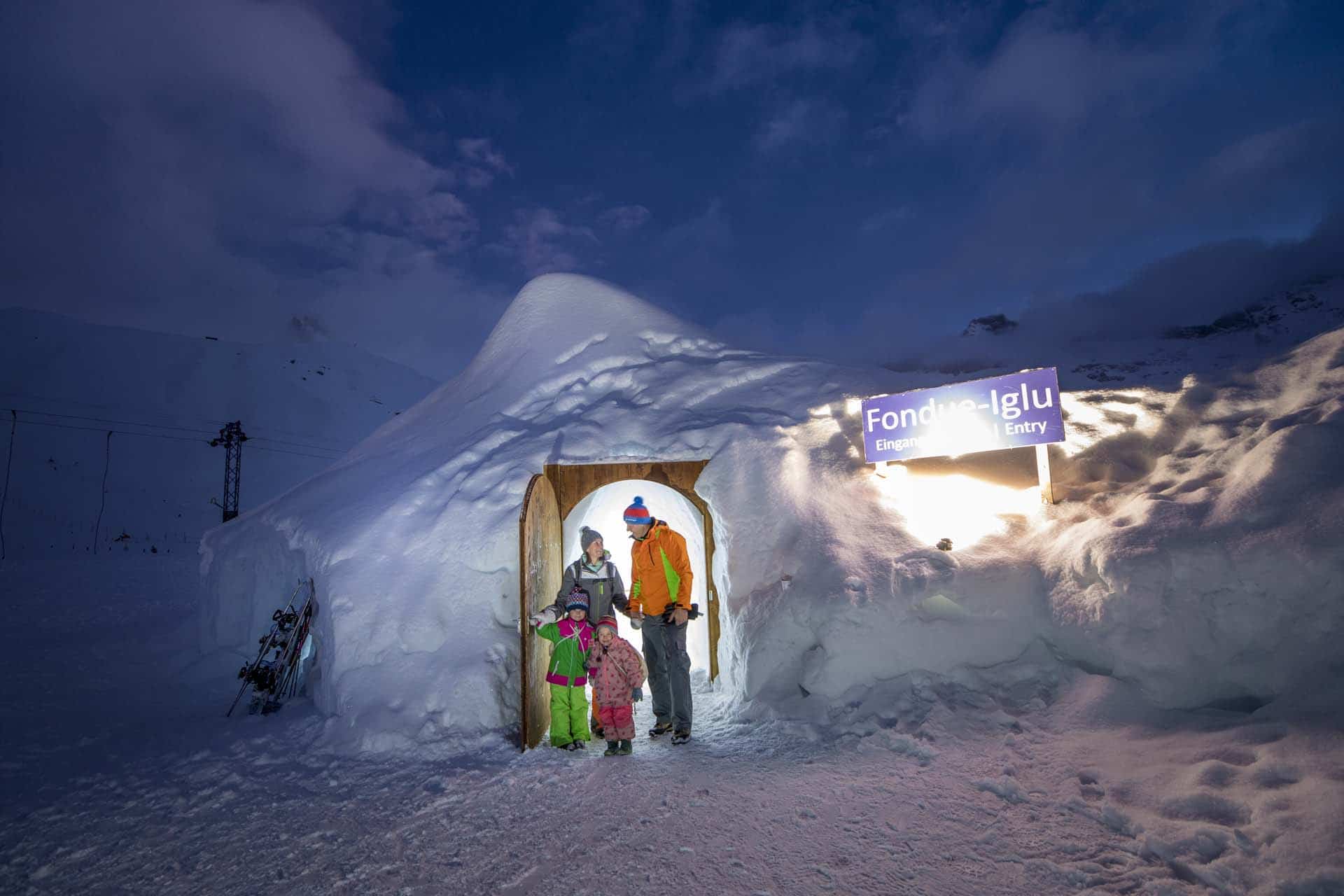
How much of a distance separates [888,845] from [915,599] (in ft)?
7.81

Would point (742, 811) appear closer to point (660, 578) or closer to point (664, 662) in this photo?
point (664, 662)

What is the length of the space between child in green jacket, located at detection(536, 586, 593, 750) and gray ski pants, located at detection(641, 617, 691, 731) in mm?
570

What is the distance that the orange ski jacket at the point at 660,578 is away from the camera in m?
5.34

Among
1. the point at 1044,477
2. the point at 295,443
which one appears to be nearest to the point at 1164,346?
the point at 1044,477

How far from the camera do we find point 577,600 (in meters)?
5.18

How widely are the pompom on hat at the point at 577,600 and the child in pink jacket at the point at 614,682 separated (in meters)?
0.23

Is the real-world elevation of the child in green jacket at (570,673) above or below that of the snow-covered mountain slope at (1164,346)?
below

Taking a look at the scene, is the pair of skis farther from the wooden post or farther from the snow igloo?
the wooden post

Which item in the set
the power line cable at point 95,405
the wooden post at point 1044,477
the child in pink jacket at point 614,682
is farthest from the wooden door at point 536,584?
the power line cable at point 95,405

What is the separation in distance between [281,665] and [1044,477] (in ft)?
27.4

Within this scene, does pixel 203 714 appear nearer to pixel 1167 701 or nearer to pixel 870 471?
pixel 870 471

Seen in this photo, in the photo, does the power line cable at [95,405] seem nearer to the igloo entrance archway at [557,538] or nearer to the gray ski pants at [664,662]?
the igloo entrance archway at [557,538]

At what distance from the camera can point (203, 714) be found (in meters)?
6.38

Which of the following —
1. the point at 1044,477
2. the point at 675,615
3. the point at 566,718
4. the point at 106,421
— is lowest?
the point at 566,718
